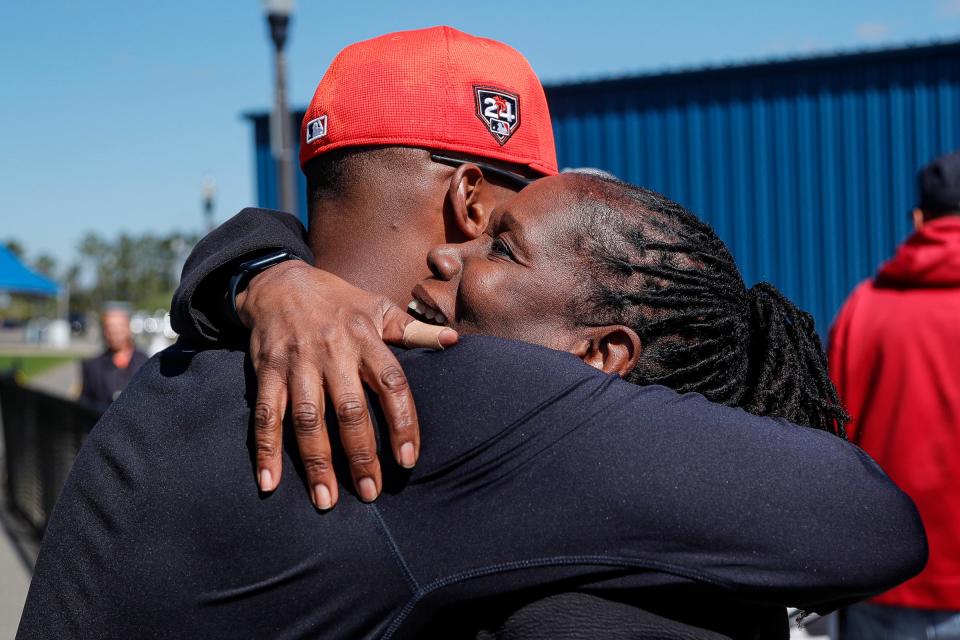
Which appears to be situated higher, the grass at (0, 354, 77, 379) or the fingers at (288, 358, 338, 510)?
the fingers at (288, 358, 338, 510)

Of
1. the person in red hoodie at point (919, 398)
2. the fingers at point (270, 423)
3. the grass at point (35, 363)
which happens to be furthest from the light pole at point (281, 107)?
the grass at point (35, 363)

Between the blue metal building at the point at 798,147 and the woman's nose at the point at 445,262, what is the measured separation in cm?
745

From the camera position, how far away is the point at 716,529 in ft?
3.88

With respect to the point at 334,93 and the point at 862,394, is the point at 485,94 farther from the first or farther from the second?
the point at 862,394

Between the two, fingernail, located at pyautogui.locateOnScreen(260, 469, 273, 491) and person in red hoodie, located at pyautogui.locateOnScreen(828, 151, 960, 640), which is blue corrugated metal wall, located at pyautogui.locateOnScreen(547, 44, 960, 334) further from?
fingernail, located at pyautogui.locateOnScreen(260, 469, 273, 491)

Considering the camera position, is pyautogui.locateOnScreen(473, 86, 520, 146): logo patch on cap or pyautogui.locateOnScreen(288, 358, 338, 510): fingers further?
pyautogui.locateOnScreen(473, 86, 520, 146): logo patch on cap

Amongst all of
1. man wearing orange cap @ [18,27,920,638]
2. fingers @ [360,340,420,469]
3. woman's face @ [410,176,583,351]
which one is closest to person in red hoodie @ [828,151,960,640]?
man wearing orange cap @ [18,27,920,638]

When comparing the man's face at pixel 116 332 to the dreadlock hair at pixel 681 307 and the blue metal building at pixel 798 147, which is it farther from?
the dreadlock hair at pixel 681 307

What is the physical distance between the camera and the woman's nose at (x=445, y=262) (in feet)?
5.35

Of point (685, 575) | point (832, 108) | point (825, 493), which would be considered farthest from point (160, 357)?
point (832, 108)

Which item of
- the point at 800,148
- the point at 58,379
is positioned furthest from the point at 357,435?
the point at 58,379

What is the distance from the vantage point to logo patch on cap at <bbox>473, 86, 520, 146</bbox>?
185 cm

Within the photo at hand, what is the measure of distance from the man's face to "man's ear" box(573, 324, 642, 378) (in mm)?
7507

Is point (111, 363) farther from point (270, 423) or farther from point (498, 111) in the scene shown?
point (270, 423)
